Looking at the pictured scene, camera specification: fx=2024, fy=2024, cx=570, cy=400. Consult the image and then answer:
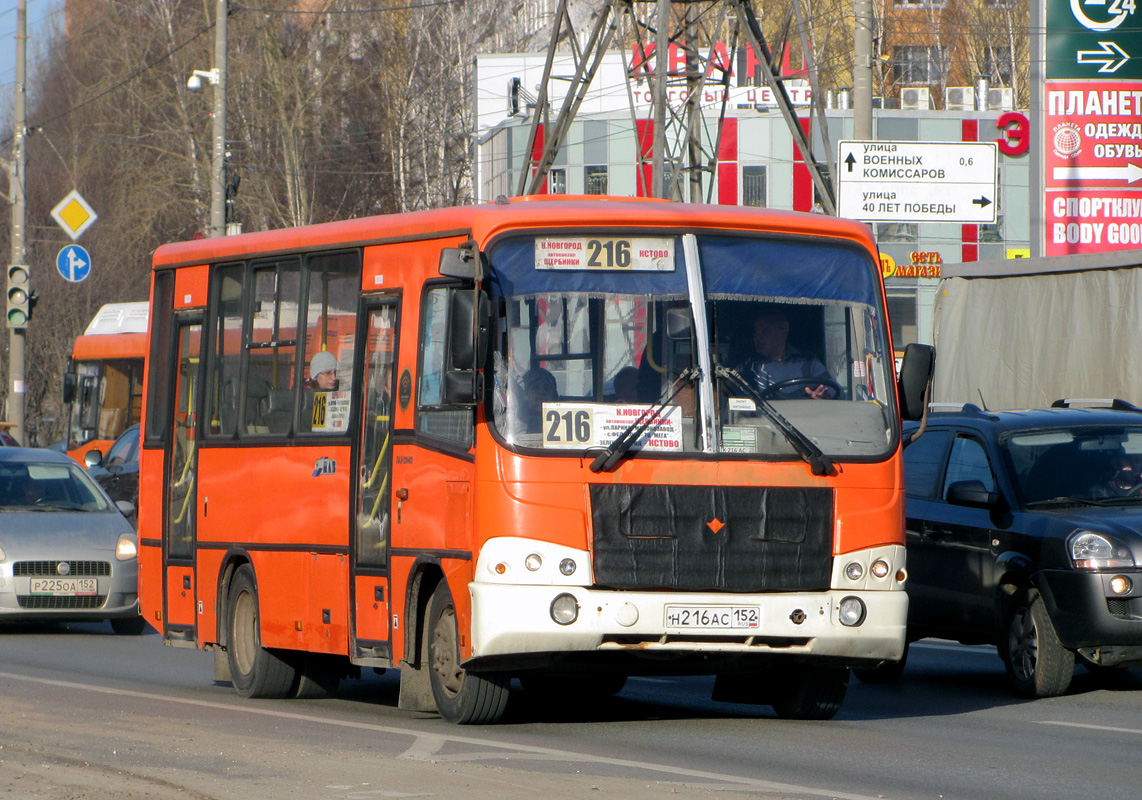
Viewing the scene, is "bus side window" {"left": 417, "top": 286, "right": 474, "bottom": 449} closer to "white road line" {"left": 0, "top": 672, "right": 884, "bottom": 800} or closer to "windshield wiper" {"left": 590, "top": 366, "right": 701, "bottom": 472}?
"windshield wiper" {"left": 590, "top": 366, "right": 701, "bottom": 472}

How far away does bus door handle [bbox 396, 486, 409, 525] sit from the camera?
10203 millimetres

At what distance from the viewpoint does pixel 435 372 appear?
32.7 ft

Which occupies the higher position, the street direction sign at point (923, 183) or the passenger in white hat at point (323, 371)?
the street direction sign at point (923, 183)

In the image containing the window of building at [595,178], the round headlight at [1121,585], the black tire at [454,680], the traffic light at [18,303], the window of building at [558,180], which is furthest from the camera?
the window of building at [558,180]

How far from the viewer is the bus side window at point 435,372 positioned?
9758 mm

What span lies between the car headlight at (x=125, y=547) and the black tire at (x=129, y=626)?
674 millimetres

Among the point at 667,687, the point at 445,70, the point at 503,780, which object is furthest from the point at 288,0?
the point at 503,780

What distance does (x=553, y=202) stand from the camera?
1005cm

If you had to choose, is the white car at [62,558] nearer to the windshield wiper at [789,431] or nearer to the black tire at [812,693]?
the black tire at [812,693]

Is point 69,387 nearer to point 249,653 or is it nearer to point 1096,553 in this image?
point 249,653

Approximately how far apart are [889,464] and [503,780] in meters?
2.89

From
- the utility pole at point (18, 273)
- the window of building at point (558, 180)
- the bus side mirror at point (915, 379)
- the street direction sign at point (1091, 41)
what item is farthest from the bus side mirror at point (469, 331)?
the window of building at point (558, 180)

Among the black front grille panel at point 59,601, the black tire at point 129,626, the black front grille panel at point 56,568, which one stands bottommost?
the black tire at point 129,626

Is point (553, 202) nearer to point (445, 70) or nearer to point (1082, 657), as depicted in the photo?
point (1082, 657)
